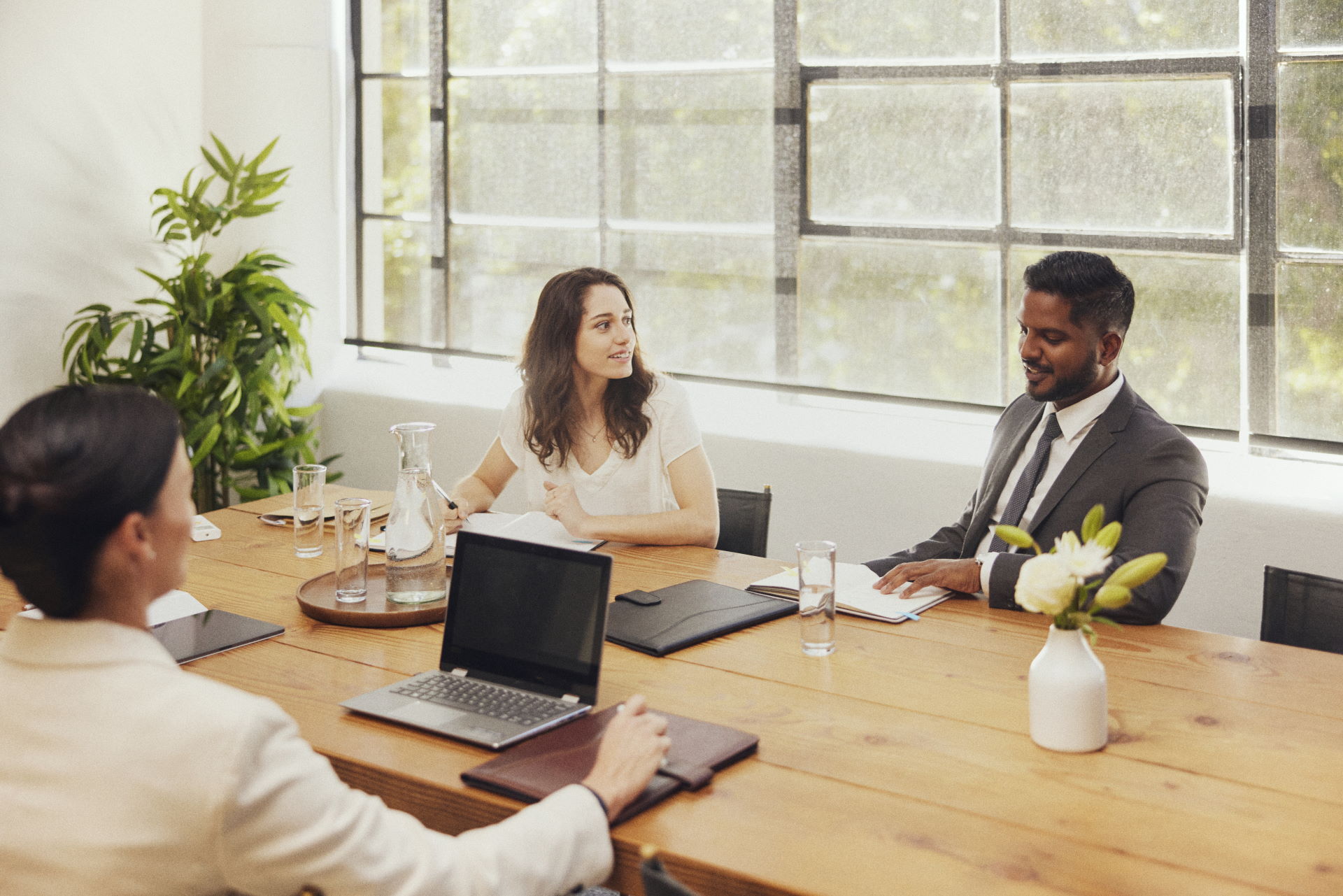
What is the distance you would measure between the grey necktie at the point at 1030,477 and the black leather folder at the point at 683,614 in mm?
656

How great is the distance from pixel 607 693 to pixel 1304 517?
2214 mm

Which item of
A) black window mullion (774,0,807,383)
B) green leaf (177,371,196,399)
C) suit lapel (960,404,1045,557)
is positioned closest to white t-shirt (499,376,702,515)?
suit lapel (960,404,1045,557)

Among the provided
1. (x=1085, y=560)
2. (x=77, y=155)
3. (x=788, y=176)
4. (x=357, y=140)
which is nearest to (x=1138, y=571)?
(x=1085, y=560)

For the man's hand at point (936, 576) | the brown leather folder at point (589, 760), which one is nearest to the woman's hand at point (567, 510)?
the man's hand at point (936, 576)

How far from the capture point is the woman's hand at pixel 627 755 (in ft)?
4.63

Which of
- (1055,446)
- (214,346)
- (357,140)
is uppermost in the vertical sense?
(357,140)

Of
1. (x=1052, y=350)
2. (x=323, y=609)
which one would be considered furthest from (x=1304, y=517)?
(x=323, y=609)

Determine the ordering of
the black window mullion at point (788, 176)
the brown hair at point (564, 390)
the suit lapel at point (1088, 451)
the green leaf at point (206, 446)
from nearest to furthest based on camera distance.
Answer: the suit lapel at point (1088, 451), the brown hair at point (564, 390), the black window mullion at point (788, 176), the green leaf at point (206, 446)

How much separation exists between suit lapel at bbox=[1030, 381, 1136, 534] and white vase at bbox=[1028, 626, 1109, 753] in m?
0.85

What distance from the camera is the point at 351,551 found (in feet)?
7.36

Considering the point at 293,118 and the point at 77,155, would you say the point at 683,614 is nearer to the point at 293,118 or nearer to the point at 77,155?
the point at 77,155

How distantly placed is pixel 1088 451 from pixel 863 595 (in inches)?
21.7

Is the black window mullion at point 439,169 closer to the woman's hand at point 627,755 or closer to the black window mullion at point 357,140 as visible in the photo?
the black window mullion at point 357,140

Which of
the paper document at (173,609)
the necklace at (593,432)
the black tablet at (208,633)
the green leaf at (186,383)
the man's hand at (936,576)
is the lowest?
the black tablet at (208,633)
